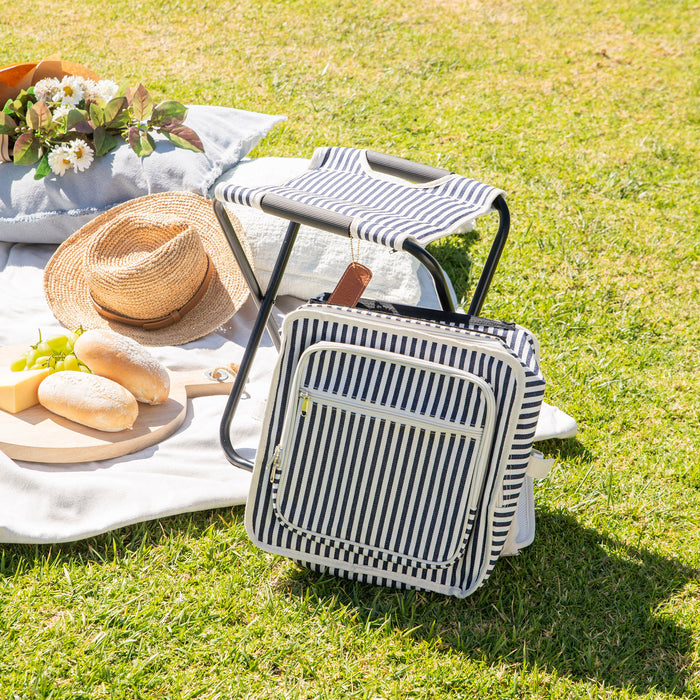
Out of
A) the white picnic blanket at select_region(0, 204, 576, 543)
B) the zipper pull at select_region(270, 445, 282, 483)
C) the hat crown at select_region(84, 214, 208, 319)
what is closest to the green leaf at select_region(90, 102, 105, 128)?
the hat crown at select_region(84, 214, 208, 319)

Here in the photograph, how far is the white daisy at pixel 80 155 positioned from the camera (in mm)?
3215

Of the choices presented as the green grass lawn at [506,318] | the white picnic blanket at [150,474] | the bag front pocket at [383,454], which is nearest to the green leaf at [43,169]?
the white picnic blanket at [150,474]

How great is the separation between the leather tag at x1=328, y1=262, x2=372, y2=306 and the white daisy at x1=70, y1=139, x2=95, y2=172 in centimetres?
169

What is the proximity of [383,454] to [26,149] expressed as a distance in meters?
2.26

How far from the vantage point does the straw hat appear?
278 cm

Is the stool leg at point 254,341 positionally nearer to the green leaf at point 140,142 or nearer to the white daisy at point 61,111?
the green leaf at point 140,142

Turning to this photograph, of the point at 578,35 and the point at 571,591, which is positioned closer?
the point at 571,591

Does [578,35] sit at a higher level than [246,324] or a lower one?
higher

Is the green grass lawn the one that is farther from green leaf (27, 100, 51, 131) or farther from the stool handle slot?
green leaf (27, 100, 51, 131)

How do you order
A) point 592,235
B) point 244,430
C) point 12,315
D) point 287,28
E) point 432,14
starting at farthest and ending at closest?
point 432,14 → point 287,28 → point 592,235 → point 12,315 → point 244,430

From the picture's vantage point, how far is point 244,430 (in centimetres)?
253

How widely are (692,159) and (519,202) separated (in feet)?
4.47

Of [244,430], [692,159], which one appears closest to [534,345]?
[244,430]

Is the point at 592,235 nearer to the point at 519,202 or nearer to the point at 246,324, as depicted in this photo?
the point at 519,202
